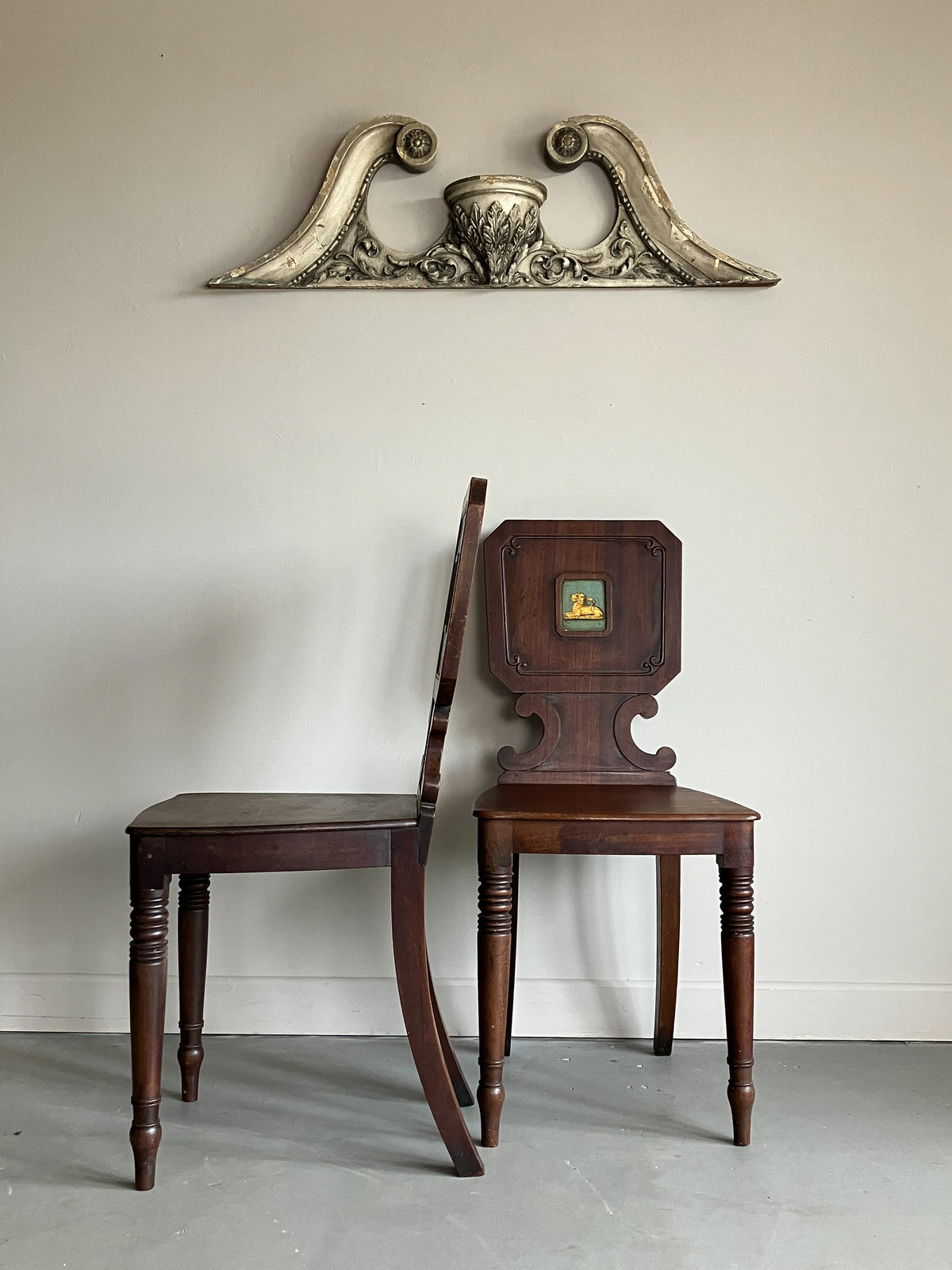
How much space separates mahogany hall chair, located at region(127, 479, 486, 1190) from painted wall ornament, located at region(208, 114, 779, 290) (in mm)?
830

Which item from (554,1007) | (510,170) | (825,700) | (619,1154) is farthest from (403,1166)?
(510,170)

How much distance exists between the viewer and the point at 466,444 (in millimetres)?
2408

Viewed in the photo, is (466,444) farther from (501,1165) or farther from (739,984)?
(501,1165)

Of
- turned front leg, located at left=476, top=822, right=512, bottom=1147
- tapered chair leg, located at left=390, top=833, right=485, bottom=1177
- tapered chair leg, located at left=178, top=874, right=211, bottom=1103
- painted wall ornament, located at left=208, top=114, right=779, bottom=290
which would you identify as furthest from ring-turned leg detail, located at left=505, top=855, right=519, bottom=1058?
painted wall ornament, located at left=208, top=114, right=779, bottom=290

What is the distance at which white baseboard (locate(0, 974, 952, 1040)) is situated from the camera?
2.37 m

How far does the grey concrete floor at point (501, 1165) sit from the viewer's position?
1.52m

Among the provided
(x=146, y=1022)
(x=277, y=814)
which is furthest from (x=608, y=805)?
(x=146, y=1022)

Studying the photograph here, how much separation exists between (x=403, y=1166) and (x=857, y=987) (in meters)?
1.15

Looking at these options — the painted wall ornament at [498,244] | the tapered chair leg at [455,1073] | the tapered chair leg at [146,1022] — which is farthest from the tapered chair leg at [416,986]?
the painted wall ornament at [498,244]

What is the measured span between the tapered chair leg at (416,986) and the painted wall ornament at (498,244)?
1.31 m

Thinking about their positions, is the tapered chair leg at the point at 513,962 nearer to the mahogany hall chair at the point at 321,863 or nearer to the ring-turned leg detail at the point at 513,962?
the ring-turned leg detail at the point at 513,962

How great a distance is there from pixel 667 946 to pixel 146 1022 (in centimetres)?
106

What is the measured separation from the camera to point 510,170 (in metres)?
2.40

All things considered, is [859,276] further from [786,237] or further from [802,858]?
[802,858]
